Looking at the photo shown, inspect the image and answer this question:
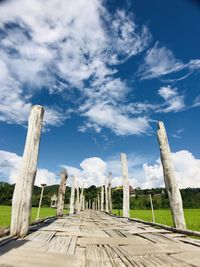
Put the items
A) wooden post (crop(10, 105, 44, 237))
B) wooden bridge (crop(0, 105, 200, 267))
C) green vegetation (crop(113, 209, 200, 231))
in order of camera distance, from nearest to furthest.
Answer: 1. wooden bridge (crop(0, 105, 200, 267))
2. wooden post (crop(10, 105, 44, 237))
3. green vegetation (crop(113, 209, 200, 231))

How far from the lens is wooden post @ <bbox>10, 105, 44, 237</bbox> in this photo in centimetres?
442

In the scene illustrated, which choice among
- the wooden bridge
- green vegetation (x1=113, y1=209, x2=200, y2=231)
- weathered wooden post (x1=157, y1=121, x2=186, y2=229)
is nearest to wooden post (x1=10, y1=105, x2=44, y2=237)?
the wooden bridge

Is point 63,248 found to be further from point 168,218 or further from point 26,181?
point 168,218

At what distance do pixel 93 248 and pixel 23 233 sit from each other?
164 centimetres

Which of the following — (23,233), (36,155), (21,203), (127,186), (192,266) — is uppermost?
(127,186)

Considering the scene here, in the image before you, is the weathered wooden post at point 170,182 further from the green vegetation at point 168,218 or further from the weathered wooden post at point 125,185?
the weathered wooden post at point 125,185

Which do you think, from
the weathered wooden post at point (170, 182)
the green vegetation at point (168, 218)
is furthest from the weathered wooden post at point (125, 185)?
the weathered wooden post at point (170, 182)

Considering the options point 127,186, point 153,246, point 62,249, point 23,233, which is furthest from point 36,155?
point 127,186

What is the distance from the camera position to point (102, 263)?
251cm

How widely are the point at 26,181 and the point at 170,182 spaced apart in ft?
11.5

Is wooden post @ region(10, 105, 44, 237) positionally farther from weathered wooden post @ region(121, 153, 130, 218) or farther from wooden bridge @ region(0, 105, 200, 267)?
weathered wooden post @ region(121, 153, 130, 218)

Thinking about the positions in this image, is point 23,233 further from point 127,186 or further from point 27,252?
point 127,186

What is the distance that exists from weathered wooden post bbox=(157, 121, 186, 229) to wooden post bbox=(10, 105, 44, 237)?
3312mm

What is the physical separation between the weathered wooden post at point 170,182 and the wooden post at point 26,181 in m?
3.31
